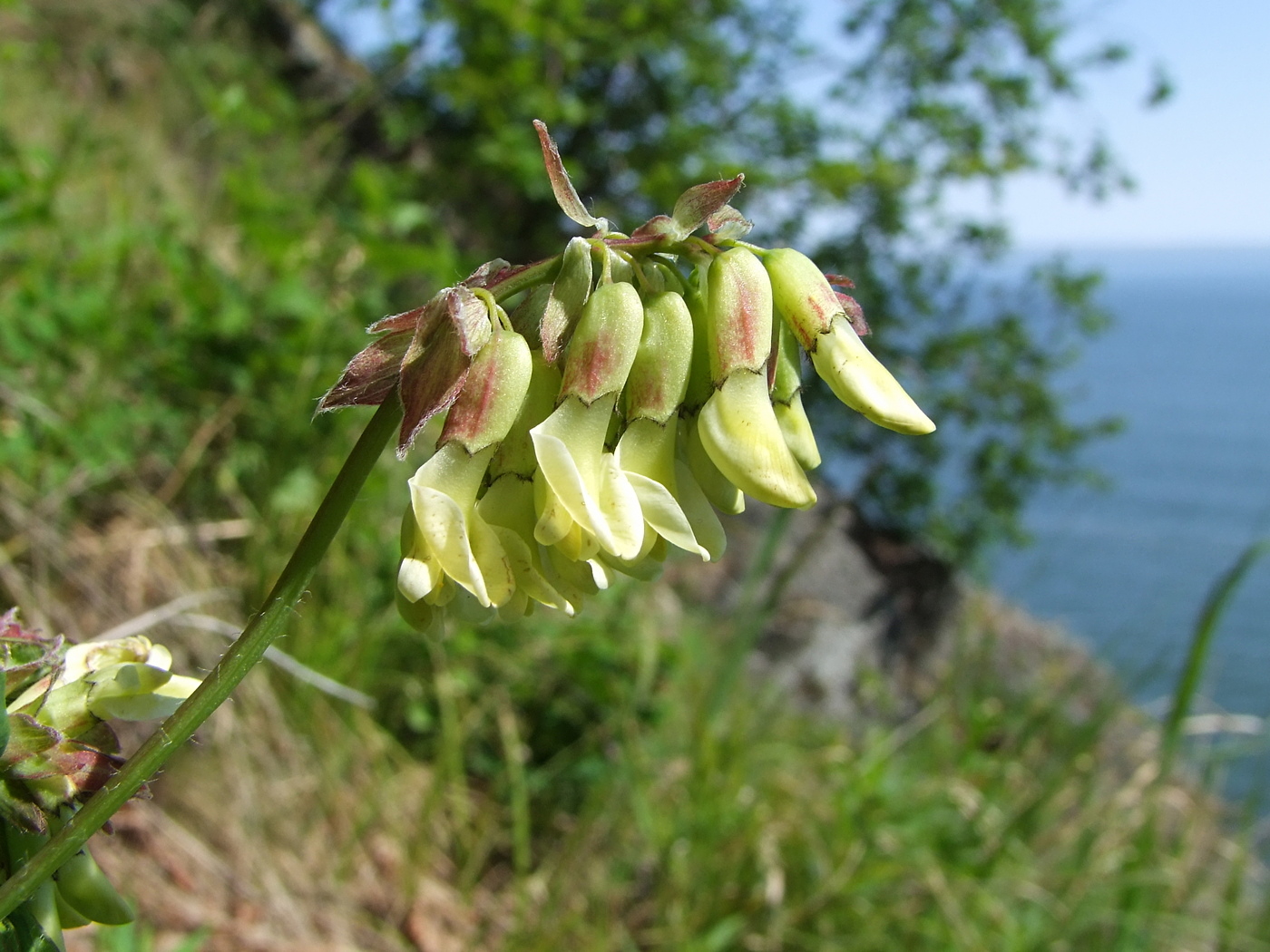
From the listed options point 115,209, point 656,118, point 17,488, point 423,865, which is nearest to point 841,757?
point 423,865

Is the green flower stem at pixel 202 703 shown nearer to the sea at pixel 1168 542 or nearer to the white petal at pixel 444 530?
the white petal at pixel 444 530

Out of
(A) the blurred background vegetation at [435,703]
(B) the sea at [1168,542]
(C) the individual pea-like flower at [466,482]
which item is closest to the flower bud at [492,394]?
(C) the individual pea-like flower at [466,482]

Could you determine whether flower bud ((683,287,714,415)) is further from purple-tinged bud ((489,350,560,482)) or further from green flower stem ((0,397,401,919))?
green flower stem ((0,397,401,919))

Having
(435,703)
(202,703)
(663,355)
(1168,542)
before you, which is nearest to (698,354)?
(663,355)

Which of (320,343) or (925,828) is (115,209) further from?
(925,828)

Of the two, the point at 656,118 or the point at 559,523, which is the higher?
the point at 656,118
